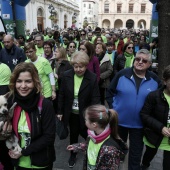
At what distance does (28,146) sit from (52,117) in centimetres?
36

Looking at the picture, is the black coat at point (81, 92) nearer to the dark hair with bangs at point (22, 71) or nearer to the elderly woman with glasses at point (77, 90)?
the elderly woman with glasses at point (77, 90)

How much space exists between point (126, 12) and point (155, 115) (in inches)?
3074

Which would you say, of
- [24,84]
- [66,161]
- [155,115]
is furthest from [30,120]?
[66,161]

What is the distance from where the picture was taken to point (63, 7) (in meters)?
41.5

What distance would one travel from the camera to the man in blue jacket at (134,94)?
8.86 ft

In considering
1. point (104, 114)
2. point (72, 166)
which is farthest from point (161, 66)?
point (72, 166)

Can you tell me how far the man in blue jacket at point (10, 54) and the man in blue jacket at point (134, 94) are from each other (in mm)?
3001

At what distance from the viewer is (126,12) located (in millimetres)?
74750

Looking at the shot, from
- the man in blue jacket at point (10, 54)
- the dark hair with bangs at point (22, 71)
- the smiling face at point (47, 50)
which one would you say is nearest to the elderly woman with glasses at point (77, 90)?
the dark hair with bangs at point (22, 71)

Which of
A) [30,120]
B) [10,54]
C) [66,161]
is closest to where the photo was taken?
[30,120]

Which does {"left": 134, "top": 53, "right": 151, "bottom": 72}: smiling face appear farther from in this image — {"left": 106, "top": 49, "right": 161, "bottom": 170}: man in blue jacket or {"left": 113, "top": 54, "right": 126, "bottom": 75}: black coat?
{"left": 113, "top": 54, "right": 126, "bottom": 75}: black coat

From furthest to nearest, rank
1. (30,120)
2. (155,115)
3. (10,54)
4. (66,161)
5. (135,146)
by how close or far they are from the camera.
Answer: (10,54)
(66,161)
(135,146)
(155,115)
(30,120)

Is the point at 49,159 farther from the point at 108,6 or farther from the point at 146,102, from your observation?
the point at 108,6

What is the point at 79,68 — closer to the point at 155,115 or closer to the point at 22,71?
the point at 22,71
